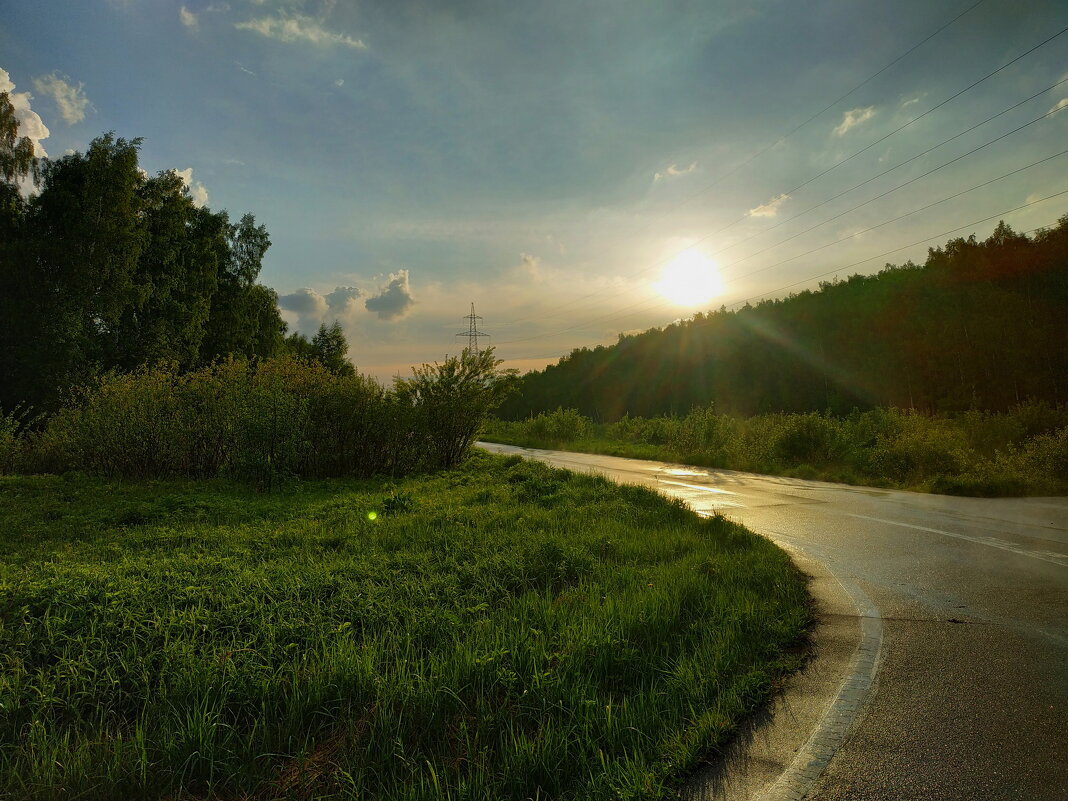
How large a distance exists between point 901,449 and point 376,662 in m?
16.2

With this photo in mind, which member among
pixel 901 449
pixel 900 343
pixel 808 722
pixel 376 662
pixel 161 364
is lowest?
pixel 808 722

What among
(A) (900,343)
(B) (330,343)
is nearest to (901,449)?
(A) (900,343)

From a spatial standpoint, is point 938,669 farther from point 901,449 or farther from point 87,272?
point 87,272

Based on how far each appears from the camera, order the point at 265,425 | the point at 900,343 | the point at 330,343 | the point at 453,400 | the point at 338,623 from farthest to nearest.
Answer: the point at 330,343
the point at 900,343
the point at 453,400
the point at 265,425
the point at 338,623

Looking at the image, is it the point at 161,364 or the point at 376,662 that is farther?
the point at 161,364

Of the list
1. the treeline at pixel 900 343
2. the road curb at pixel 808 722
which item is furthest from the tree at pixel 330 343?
the road curb at pixel 808 722

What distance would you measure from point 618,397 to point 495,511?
297 ft

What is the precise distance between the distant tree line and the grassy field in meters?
20.1

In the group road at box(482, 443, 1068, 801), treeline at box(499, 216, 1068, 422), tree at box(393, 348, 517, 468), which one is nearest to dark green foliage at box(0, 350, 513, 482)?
tree at box(393, 348, 517, 468)

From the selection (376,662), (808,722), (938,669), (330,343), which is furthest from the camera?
(330,343)

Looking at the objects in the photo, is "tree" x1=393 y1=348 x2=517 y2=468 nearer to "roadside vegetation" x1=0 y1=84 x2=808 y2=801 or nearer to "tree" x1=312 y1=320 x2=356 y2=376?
"roadside vegetation" x1=0 y1=84 x2=808 y2=801

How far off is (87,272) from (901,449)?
3420 centimetres

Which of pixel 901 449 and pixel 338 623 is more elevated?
pixel 901 449

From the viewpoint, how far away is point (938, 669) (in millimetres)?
3801
